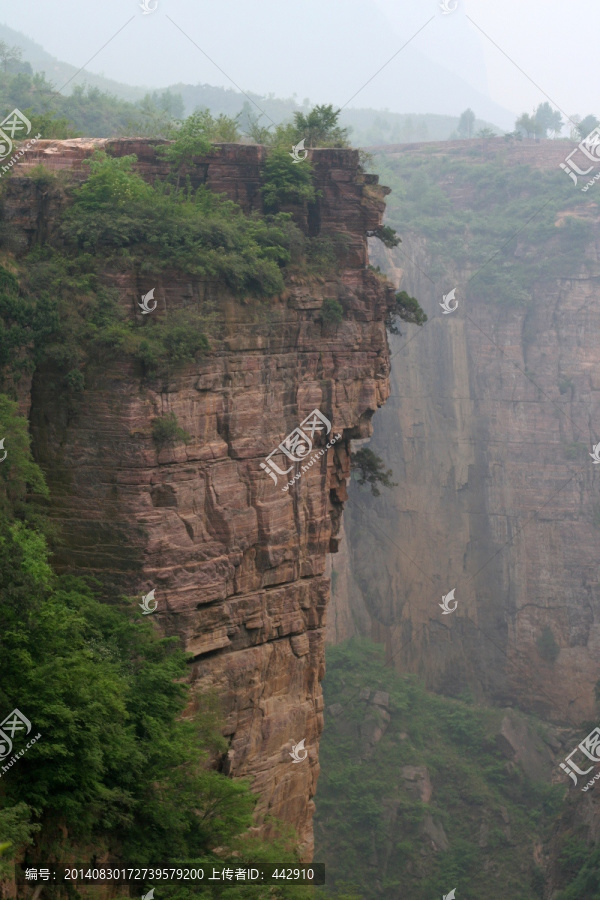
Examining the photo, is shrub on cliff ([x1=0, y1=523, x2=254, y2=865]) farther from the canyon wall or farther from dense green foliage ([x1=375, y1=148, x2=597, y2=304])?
dense green foliage ([x1=375, y1=148, x2=597, y2=304])

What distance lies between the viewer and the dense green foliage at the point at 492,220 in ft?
191

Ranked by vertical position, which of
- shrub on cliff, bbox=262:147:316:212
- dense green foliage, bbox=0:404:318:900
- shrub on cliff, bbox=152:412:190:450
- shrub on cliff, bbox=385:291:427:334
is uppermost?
shrub on cliff, bbox=262:147:316:212

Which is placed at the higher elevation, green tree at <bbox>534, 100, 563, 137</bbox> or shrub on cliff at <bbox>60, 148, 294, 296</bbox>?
green tree at <bbox>534, 100, 563, 137</bbox>

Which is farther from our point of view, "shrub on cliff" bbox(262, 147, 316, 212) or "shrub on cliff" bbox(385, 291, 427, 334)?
"shrub on cliff" bbox(385, 291, 427, 334)

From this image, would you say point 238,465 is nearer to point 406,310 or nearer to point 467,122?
point 406,310

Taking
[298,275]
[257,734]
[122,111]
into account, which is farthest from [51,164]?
[122,111]

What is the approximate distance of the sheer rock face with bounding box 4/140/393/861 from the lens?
20.8 meters

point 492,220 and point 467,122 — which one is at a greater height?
point 467,122

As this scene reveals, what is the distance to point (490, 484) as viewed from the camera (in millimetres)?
56312
